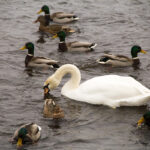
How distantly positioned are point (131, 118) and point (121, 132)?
29.5 inches

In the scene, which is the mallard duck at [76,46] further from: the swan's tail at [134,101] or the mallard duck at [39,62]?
the swan's tail at [134,101]

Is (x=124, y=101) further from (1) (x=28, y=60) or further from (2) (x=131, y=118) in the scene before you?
(1) (x=28, y=60)

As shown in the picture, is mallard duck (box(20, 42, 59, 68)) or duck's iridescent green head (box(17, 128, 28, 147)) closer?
duck's iridescent green head (box(17, 128, 28, 147))

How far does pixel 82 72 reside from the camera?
13062 mm

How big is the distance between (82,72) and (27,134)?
14.6 ft

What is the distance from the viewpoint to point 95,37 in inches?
642

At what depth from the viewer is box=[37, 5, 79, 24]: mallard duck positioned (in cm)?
1814

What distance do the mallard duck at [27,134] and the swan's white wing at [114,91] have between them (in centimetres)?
206

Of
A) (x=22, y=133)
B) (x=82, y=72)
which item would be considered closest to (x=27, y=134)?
(x=22, y=133)

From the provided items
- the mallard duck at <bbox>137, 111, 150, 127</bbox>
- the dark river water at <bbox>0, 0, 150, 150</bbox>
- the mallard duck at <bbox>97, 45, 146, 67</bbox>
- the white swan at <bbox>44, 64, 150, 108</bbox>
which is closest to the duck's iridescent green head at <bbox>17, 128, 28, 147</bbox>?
the dark river water at <bbox>0, 0, 150, 150</bbox>

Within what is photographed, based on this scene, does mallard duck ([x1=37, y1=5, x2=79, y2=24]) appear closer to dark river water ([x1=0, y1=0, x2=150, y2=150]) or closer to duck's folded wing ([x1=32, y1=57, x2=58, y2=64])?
dark river water ([x1=0, y1=0, x2=150, y2=150])

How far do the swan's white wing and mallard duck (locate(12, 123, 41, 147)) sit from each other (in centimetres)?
206

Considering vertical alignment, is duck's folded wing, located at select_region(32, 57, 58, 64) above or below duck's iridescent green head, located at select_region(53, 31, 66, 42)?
below

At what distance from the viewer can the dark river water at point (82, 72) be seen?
9.32 meters
